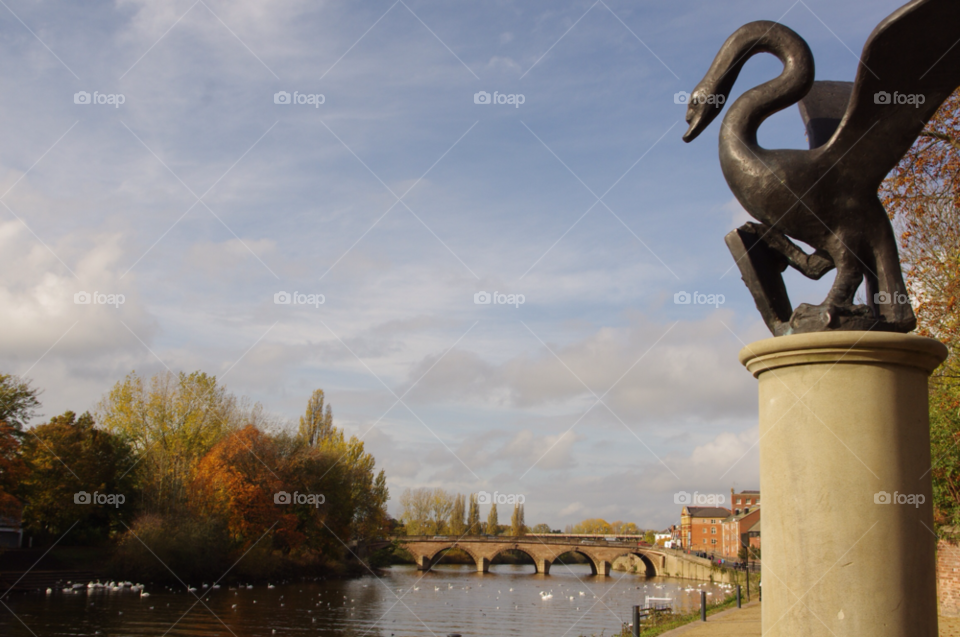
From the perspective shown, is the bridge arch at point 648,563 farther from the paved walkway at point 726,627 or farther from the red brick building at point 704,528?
the paved walkway at point 726,627

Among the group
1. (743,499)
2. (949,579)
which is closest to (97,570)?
(949,579)

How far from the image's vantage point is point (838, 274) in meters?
4.93

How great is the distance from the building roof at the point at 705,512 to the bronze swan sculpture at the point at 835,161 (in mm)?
102368

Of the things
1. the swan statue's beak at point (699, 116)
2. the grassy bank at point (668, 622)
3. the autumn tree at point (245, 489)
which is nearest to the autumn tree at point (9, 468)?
the autumn tree at point (245, 489)

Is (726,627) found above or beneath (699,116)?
beneath

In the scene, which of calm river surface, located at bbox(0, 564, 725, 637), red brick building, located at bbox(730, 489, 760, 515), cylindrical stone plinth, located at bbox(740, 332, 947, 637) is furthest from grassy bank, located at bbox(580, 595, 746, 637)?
red brick building, located at bbox(730, 489, 760, 515)

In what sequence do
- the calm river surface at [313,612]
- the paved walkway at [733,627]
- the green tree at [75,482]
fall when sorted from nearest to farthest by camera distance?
the paved walkway at [733,627] → the calm river surface at [313,612] → the green tree at [75,482]

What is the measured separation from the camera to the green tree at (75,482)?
37.3m

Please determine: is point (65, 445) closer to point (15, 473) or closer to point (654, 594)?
point (15, 473)

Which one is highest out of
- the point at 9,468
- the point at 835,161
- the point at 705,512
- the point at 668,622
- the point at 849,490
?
the point at 835,161

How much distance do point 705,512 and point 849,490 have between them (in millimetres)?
105371

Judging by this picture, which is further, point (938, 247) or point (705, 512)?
point (705, 512)

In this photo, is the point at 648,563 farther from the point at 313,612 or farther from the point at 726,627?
the point at 726,627

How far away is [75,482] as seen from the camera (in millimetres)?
38406
